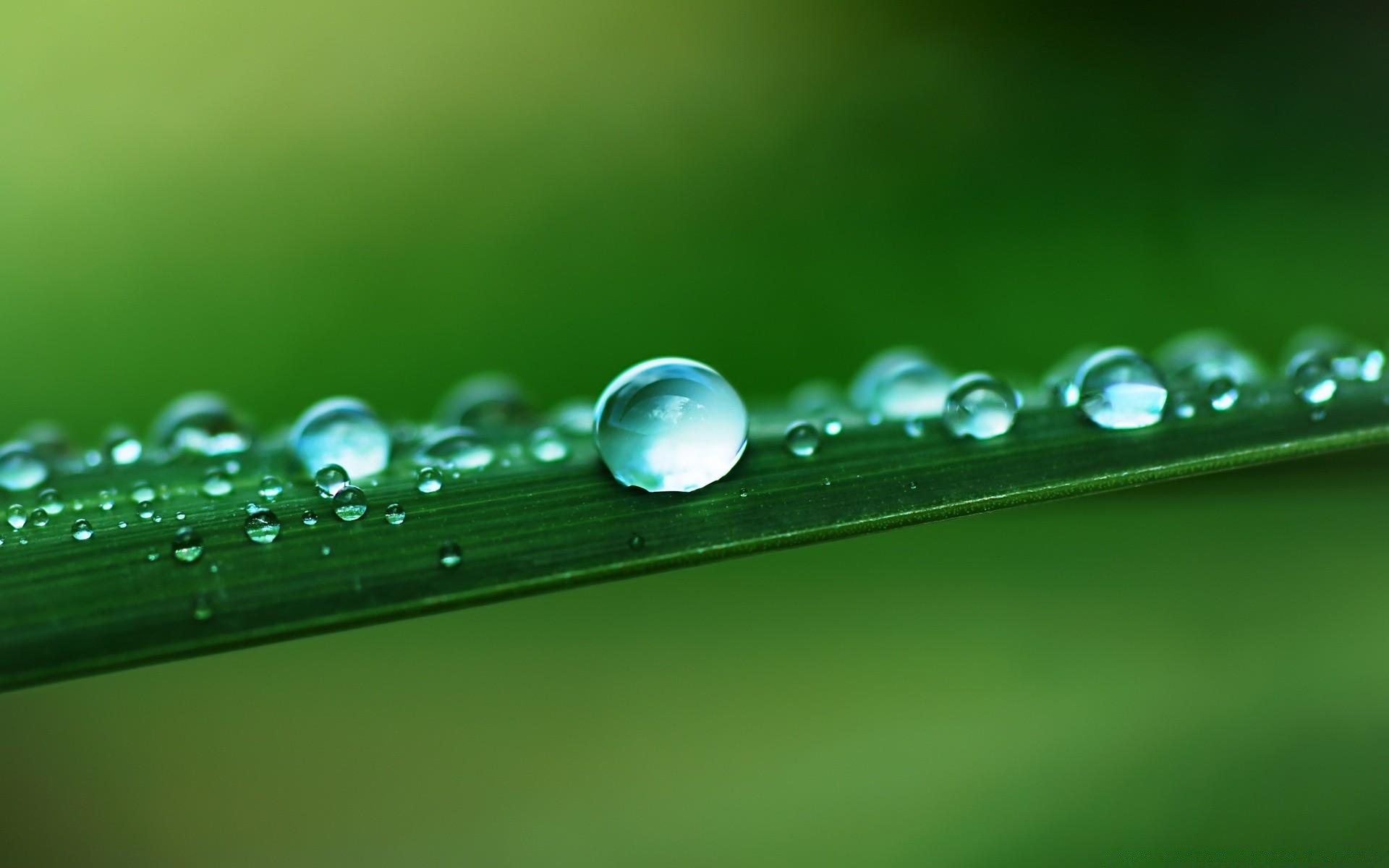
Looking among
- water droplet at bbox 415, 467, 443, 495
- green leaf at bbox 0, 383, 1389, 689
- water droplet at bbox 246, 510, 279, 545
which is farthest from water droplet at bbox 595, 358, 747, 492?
water droplet at bbox 246, 510, 279, 545

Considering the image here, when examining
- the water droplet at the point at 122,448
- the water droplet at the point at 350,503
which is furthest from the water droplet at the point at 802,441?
the water droplet at the point at 122,448

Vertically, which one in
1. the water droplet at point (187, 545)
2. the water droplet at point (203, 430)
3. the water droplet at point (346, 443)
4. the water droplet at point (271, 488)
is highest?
the water droplet at point (203, 430)

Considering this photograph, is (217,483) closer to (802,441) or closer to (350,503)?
(350,503)

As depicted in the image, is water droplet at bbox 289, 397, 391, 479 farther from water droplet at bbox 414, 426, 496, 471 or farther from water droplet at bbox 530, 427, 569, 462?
water droplet at bbox 530, 427, 569, 462

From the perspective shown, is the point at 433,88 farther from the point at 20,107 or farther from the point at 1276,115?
the point at 1276,115

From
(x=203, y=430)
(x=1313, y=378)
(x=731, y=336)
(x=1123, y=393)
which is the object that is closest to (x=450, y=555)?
(x=1123, y=393)

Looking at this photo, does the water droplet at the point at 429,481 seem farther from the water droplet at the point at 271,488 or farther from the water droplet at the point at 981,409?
the water droplet at the point at 981,409
